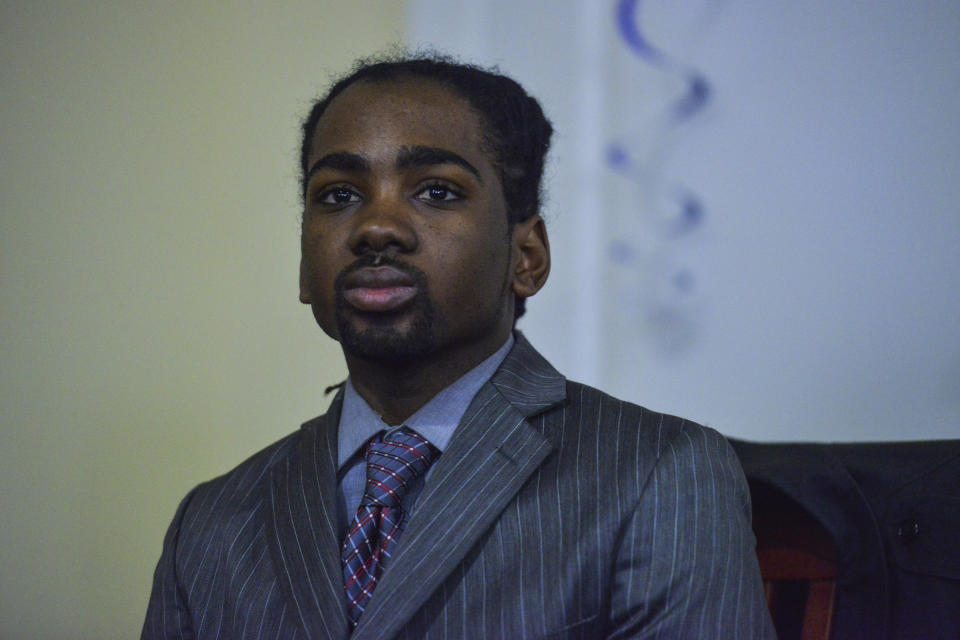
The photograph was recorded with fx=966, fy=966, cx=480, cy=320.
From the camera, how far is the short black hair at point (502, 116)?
1.02 metres

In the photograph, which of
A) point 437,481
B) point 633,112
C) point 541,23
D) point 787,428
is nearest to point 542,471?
point 437,481

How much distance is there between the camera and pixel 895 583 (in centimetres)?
98

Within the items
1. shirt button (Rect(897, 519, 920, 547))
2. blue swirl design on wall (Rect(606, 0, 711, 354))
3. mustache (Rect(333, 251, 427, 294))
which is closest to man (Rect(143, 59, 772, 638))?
mustache (Rect(333, 251, 427, 294))

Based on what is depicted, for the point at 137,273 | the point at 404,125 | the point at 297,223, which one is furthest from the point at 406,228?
the point at 137,273

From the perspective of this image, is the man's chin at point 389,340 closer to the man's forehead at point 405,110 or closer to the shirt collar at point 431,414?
the shirt collar at point 431,414

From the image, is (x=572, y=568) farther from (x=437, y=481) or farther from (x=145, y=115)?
(x=145, y=115)

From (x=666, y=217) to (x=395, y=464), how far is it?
78 cm

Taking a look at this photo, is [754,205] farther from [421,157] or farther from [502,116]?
[421,157]

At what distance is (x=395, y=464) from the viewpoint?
3.03 feet

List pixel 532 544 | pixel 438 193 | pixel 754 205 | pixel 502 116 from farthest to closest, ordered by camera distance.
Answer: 1. pixel 754 205
2. pixel 502 116
3. pixel 438 193
4. pixel 532 544

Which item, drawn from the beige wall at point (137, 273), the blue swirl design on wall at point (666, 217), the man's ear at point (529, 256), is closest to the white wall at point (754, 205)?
the blue swirl design on wall at point (666, 217)

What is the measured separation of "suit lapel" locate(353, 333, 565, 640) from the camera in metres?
0.82

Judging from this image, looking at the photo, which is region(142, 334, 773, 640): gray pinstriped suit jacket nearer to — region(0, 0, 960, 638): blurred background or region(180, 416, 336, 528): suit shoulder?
region(180, 416, 336, 528): suit shoulder

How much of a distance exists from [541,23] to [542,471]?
947 mm
